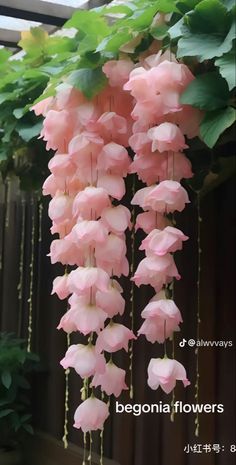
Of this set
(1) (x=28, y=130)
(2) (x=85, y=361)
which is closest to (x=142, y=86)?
(2) (x=85, y=361)

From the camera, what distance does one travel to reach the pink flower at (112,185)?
3.69 feet

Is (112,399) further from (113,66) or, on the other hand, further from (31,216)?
(113,66)

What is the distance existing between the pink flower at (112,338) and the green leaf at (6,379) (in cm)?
137

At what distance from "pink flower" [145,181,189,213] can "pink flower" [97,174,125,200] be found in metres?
0.08

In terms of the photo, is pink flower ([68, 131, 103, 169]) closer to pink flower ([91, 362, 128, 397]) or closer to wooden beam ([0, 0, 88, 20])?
pink flower ([91, 362, 128, 397])

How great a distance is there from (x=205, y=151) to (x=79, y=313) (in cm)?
59

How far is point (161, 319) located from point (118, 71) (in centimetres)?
48

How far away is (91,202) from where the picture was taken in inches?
43.4

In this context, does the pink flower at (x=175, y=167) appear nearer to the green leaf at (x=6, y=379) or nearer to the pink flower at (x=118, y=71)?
the pink flower at (x=118, y=71)

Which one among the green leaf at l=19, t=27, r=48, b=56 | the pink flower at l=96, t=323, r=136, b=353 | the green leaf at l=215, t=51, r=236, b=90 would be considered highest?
the green leaf at l=19, t=27, r=48, b=56

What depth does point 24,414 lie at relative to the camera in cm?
251

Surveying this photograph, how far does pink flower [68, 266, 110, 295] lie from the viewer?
1063 millimetres

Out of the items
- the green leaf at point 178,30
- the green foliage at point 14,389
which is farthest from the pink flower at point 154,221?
the green foliage at point 14,389

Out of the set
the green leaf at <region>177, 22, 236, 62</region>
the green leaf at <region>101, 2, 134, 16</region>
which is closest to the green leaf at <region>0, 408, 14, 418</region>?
the green leaf at <region>101, 2, 134, 16</region>
